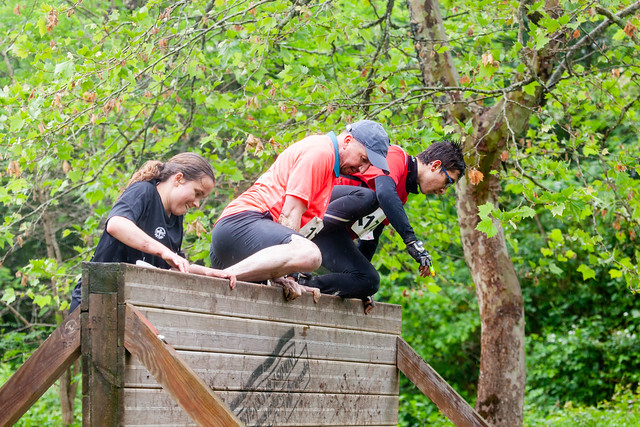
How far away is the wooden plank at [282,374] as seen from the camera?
10.4ft

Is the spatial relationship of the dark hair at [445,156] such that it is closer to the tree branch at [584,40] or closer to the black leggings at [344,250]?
the black leggings at [344,250]

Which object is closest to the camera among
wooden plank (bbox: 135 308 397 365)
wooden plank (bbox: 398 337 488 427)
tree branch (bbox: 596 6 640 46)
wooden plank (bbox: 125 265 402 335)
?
wooden plank (bbox: 125 265 402 335)

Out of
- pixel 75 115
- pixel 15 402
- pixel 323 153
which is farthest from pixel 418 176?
pixel 75 115

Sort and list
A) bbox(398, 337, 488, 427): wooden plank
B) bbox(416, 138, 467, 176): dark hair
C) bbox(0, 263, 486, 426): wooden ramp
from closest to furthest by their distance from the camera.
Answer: bbox(0, 263, 486, 426): wooden ramp, bbox(398, 337, 488, 427): wooden plank, bbox(416, 138, 467, 176): dark hair

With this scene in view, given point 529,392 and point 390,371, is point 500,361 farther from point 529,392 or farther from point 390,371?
point 529,392

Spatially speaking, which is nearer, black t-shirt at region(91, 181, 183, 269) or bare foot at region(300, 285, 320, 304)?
black t-shirt at region(91, 181, 183, 269)

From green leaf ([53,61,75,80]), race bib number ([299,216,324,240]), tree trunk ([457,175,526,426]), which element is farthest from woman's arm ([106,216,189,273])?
tree trunk ([457,175,526,426])

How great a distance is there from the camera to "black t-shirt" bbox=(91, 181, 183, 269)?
11.4 ft

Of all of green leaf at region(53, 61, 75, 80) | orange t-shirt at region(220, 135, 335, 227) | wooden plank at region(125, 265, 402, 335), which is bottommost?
wooden plank at region(125, 265, 402, 335)

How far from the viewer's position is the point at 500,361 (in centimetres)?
653

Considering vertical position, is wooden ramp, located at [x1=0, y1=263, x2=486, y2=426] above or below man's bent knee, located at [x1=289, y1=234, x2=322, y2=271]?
below

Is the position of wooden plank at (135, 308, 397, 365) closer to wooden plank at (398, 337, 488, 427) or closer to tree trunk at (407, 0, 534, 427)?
wooden plank at (398, 337, 488, 427)

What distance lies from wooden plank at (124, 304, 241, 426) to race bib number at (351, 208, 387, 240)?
2088mm

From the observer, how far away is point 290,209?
12.3 ft
